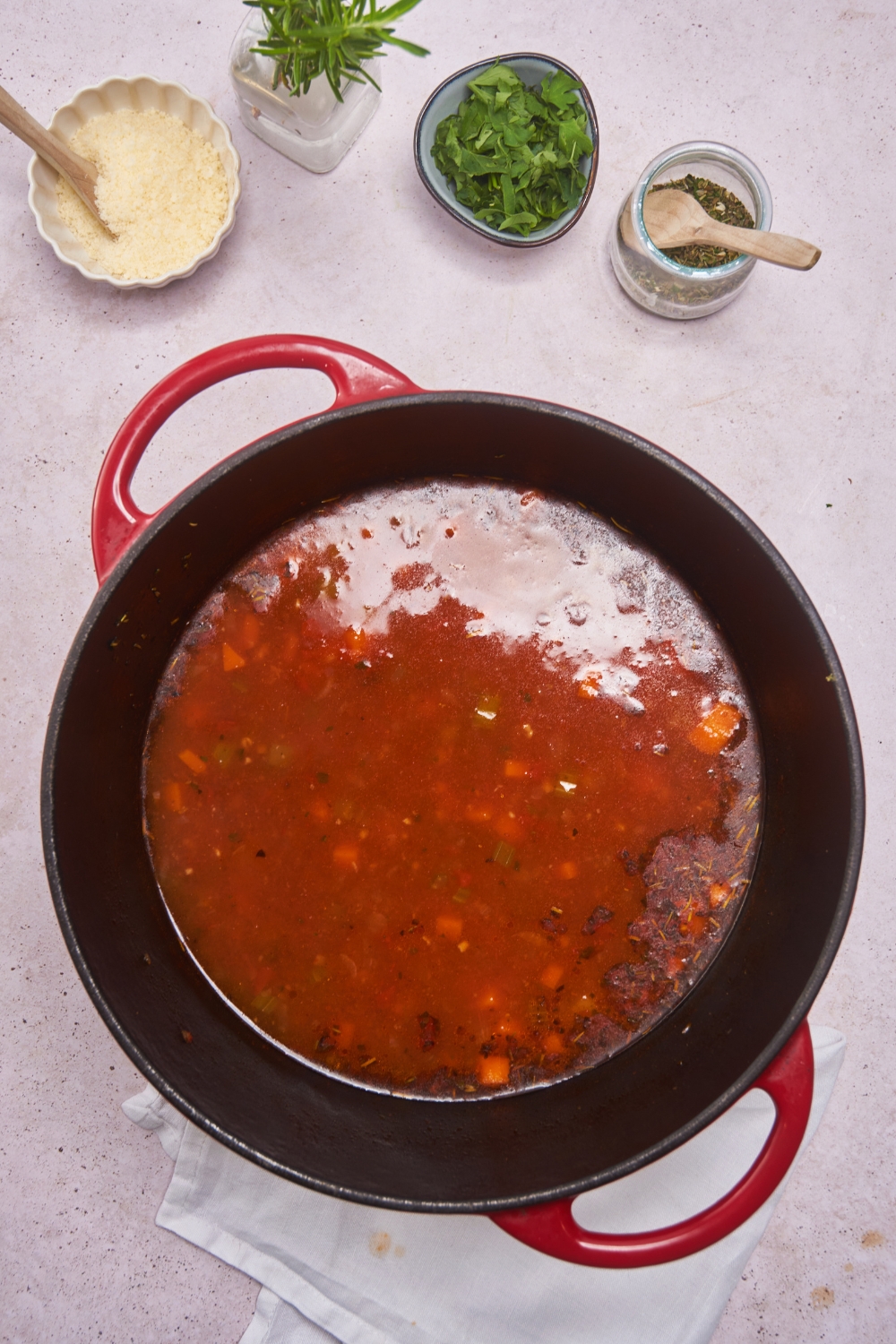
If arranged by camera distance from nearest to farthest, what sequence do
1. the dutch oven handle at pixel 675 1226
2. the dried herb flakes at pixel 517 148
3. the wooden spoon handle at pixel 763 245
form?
1. the dutch oven handle at pixel 675 1226
2. the wooden spoon handle at pixel 763 245
3. the dried herb flakes at pixel 517 148

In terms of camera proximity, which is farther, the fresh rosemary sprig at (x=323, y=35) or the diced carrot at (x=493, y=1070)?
the diced carrot at (x=493, y=1070)

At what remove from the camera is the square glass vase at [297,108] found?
5.06ft

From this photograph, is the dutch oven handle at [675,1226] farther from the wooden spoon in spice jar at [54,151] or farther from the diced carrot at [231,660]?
the wooden spoon in spice jar at [54,151]

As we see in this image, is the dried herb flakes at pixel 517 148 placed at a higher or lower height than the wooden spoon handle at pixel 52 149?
lower

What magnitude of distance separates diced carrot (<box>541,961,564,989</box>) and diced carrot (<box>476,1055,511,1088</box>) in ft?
0.50

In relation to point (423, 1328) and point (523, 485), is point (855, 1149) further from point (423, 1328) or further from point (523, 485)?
point (523, 485)

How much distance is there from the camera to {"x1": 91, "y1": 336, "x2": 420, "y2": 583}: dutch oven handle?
1348mm

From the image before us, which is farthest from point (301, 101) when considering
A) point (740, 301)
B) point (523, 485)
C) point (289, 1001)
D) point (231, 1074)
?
point (231, 1074)

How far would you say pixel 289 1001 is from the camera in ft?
5.05

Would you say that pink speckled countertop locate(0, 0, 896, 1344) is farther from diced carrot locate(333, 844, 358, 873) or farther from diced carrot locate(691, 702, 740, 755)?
diced carrot locate(333, 844, 358, 873)

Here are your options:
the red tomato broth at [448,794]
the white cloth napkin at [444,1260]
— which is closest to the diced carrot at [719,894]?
the red tomato broth at [448,794]

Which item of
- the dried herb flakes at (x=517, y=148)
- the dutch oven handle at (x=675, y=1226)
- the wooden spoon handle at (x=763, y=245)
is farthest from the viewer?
the dried herb flakes at (x=517, y=148)

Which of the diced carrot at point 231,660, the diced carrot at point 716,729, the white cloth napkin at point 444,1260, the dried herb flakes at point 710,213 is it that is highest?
the diced carrot at point 231,660

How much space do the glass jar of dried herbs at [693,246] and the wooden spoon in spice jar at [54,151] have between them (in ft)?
3.28
